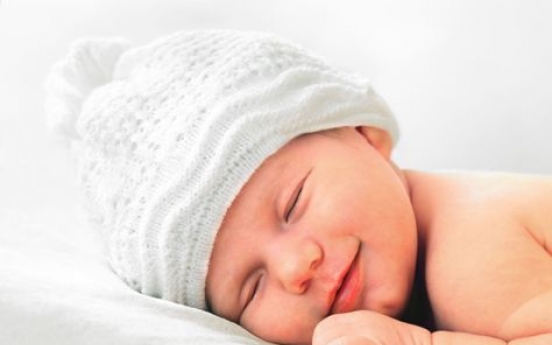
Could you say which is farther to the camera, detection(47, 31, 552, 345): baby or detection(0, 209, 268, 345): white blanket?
detection(47, 31, 552, 345): baby

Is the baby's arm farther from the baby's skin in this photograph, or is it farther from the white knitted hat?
the white knitted hat

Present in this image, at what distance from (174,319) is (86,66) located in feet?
2.00

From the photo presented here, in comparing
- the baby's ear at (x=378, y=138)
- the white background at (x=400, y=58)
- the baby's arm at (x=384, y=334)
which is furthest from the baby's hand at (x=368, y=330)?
the white background at (x=400, y=58)

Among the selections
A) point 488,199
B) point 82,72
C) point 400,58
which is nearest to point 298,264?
point 488,199

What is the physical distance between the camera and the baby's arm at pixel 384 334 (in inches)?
33.4

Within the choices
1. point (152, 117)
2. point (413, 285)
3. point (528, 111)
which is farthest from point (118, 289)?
point (528, 111)

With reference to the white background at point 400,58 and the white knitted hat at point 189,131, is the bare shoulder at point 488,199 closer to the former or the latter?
the white knitted hat at point 189,131

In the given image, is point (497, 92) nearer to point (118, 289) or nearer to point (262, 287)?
point (262, 287)

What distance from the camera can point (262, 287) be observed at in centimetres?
100

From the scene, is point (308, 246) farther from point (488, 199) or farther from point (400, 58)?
point (400, 58)

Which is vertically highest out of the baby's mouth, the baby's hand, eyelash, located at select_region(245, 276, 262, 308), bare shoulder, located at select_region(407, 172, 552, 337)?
bare shoulder, located at select_region(407, 172, 552, 337)

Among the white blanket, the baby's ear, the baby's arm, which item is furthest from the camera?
the baby's ear

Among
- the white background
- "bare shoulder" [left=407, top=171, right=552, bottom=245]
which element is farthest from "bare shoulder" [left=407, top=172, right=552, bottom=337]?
the white background

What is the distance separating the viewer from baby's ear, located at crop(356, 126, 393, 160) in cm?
117
